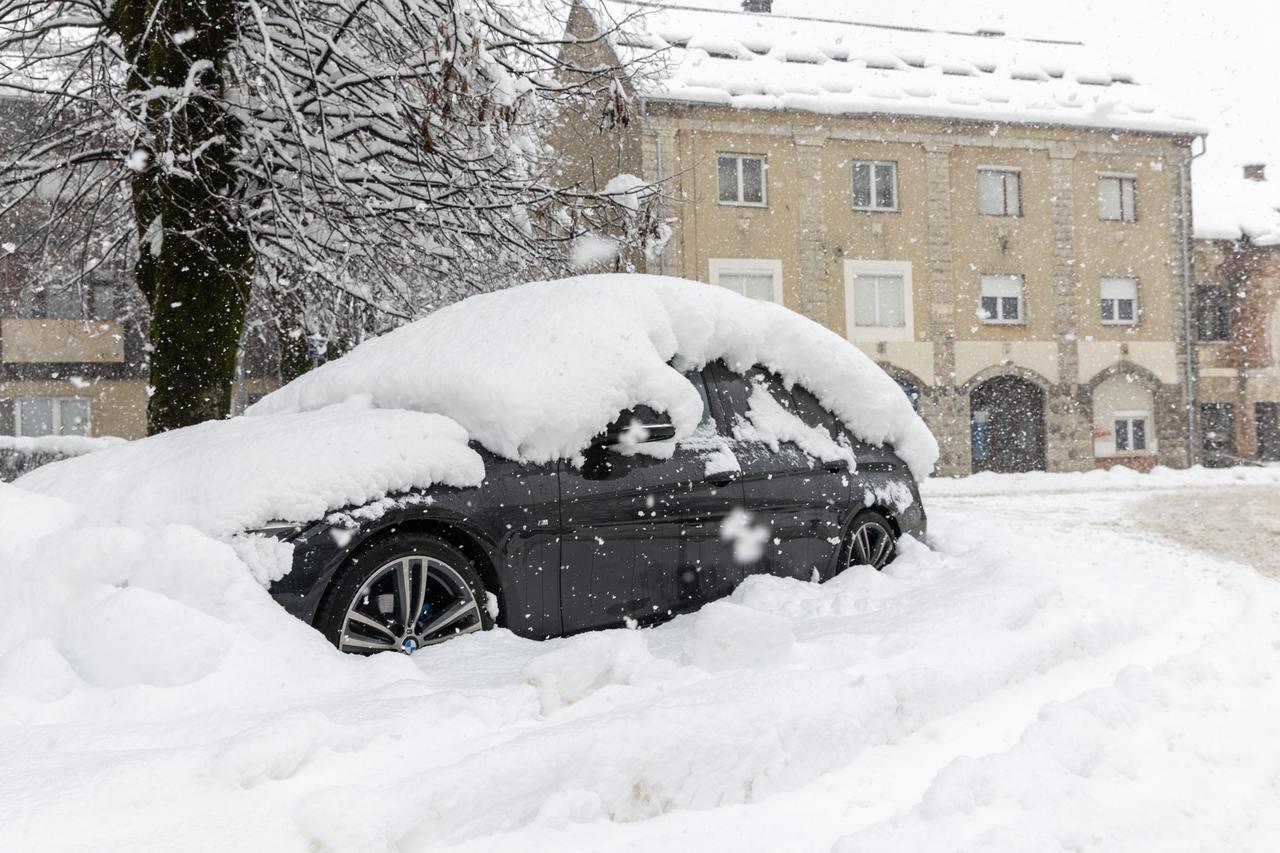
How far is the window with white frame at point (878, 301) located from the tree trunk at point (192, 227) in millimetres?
19590

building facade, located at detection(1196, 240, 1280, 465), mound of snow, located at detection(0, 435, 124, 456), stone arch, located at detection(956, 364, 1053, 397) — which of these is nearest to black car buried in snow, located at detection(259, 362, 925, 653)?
mound of snow, located at detection(0, 435, 124, 456)

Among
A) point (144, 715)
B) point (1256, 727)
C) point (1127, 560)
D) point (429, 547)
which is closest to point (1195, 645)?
point (1256, 727)

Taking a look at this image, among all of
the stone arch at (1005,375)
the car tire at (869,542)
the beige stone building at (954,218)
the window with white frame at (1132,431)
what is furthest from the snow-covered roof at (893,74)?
the car tire at (869,542)

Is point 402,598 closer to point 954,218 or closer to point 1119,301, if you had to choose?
point 954,218

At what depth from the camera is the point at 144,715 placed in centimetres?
325

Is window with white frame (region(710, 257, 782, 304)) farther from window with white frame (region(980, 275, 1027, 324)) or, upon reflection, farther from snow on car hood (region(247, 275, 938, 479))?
snow on car hood (region(247, 275, 938, 479))

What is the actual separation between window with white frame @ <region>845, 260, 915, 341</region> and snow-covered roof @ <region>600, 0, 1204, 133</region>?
12.6 ft

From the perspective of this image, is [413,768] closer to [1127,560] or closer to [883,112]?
[1127,560]

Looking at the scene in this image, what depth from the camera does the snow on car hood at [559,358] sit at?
177 inches

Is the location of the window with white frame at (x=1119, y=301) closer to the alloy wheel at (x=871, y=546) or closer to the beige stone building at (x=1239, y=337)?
the beige stone building at (x=1239, y=337)

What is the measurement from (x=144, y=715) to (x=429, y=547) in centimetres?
119

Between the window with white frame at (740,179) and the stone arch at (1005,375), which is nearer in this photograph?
the window with white frame at (740,179)

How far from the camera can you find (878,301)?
86.5 ft

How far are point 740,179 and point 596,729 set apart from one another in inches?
927
